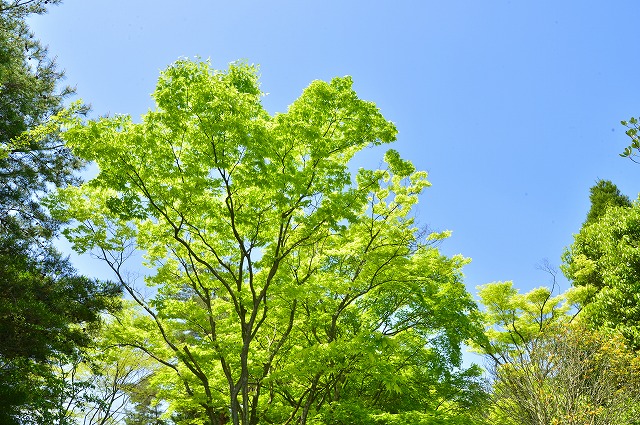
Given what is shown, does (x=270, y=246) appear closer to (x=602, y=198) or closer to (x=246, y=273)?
→ (x=246, y=273)

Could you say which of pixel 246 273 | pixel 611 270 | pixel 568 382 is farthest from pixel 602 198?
pixel 246 273

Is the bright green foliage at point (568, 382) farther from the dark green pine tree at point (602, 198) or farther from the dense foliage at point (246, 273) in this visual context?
the dark green pine tree at point (602, 198)

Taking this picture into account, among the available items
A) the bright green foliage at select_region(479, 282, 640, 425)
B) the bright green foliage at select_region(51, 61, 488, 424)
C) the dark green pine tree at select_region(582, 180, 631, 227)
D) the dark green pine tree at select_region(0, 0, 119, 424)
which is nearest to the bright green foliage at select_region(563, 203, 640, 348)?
the dark green pine tree at select_region(582, 180, 631, 227)

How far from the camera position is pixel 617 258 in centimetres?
1873

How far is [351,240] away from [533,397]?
6172 millimetres

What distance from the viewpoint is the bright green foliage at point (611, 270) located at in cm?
1736

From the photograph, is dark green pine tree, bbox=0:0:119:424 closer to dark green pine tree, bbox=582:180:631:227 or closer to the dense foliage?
the dense foliage

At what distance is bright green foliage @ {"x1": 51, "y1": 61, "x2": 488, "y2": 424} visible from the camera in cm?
965

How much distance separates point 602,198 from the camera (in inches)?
951

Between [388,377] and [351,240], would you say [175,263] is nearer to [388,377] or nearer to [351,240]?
[351,240]

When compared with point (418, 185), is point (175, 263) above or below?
below

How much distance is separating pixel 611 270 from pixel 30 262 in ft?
66.7

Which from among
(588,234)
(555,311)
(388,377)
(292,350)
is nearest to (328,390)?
(292,350)

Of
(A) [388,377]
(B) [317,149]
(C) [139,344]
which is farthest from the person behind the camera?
(C) [139,344]
